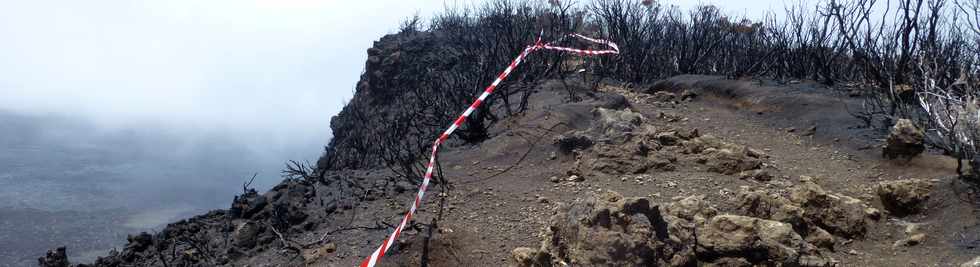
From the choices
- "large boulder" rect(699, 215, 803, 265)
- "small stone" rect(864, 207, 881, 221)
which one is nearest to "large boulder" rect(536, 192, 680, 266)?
"large boulder" rect(699, 215, 803, 265)

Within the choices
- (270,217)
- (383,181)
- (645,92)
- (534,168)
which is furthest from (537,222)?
(645,92)

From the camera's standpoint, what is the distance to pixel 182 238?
5.48 metres

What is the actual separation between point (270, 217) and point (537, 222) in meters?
2.53

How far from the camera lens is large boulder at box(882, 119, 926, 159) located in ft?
14.0

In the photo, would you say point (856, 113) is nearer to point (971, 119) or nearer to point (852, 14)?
point (852, 14)

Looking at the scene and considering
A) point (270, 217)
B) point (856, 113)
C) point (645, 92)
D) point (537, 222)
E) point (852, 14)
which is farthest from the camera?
point (645, 92)

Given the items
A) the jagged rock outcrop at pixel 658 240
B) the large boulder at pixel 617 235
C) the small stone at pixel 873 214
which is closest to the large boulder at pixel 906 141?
the small stone at pixel 873 214

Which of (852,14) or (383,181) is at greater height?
(852,14)

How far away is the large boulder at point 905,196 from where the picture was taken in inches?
137

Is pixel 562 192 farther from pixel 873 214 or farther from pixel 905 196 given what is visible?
pixel 905 196

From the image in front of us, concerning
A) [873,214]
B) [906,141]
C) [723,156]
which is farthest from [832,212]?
[906,141]

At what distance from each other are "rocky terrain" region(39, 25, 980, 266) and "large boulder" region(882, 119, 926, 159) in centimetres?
1

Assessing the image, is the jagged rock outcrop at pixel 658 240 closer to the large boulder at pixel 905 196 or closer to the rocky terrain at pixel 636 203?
the rocky terrain at pixel 636 203

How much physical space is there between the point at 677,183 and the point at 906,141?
1662mm
